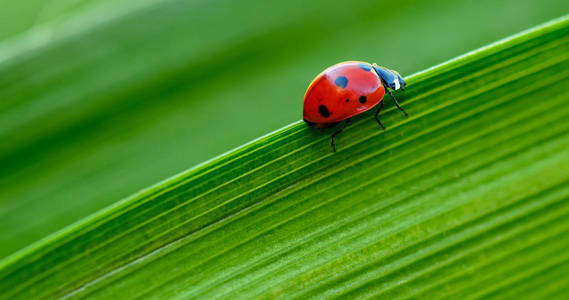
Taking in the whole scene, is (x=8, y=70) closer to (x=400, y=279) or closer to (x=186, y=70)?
(x=186, y=70)

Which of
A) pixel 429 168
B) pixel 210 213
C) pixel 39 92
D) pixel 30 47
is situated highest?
pixel 30 47

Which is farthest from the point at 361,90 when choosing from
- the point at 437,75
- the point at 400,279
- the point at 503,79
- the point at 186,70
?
the point at 186,70

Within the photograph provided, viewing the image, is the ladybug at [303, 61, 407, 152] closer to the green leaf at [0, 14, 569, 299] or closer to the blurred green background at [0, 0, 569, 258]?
the green leaf at [0, 14, 569, 299]

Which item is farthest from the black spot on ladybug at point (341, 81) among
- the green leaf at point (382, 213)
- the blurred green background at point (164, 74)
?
the blurred green background at point (164, 74)

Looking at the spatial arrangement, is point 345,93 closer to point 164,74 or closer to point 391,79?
point 391,79

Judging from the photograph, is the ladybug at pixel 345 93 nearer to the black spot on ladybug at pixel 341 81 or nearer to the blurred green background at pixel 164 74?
the black spot on ladybug at pixel 341 81

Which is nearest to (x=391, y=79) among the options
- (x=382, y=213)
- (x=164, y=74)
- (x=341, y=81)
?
(x=341, y=81)

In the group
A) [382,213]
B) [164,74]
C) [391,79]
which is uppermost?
Answer: [164,74]
